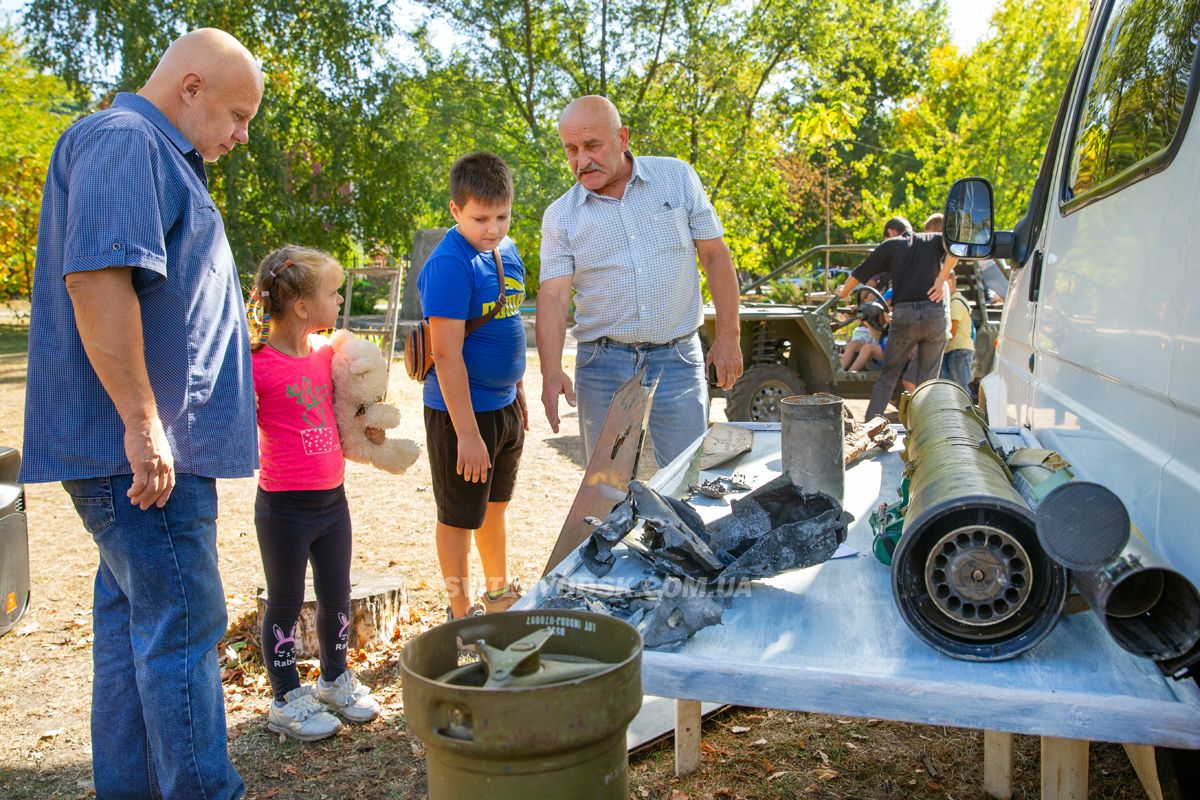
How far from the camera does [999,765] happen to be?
2.63m

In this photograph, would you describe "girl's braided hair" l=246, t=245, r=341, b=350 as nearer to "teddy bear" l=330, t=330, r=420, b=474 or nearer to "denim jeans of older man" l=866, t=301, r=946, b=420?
"teddy bear" l=330, t=330, r=420, b=474

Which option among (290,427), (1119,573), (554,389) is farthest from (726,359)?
(1119,573)

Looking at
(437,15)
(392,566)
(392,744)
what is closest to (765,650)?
(392,744)

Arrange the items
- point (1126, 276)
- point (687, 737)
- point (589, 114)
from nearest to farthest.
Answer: point (1126, 276) < point (687, 737) < point (589, 114)

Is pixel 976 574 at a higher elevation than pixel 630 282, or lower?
lower

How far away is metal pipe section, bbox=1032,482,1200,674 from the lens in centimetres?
140

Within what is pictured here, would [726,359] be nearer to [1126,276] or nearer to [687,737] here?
[687,737]

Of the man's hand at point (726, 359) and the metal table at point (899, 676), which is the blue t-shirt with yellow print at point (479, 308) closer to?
the man's hand at point (726, 359)

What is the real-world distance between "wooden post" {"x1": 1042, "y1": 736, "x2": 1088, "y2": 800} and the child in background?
22.6ft

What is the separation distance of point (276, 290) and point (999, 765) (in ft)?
8.23

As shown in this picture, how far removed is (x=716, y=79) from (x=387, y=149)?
20.9 ft

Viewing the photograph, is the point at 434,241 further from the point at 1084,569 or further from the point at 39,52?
the point at 1084,569

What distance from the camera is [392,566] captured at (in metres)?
5.12

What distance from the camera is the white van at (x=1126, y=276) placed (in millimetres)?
1560
